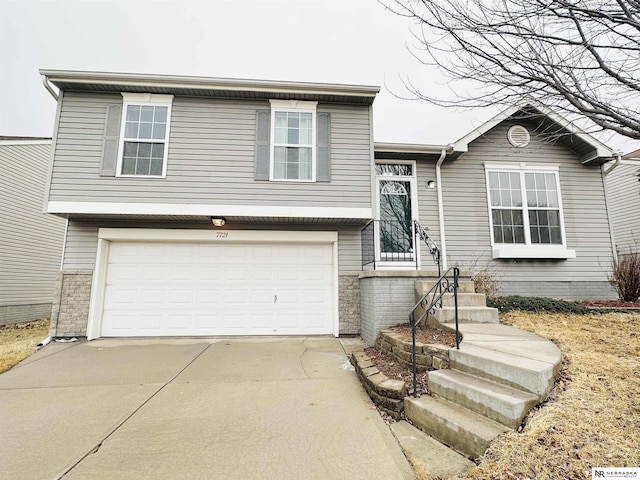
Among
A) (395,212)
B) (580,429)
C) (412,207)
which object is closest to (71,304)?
(395,212)

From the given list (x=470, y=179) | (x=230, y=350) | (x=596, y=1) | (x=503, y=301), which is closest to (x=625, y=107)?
(x=596, y=1)

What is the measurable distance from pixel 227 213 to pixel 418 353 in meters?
4.53

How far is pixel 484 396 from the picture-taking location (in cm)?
276

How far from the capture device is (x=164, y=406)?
358 cm

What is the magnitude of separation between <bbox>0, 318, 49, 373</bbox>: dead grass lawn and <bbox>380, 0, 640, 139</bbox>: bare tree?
8.01 metres

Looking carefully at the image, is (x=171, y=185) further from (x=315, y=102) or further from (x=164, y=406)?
(x=164, y=406)

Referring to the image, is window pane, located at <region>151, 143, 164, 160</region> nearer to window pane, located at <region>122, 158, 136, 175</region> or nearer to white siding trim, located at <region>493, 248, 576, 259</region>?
window pane, located at <region>122, 158, 136, 175</region>

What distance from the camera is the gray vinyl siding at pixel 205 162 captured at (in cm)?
636

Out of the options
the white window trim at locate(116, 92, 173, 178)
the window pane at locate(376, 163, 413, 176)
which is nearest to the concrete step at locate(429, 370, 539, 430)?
the window pane at locate(376, 163, 413, 176)

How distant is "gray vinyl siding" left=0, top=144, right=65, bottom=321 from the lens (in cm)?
897

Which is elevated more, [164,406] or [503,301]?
[503,301]

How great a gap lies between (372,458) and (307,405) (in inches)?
45.1

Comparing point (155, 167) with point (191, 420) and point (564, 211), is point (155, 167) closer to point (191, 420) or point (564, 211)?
point (191, 420)

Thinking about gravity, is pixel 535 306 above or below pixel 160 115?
below
